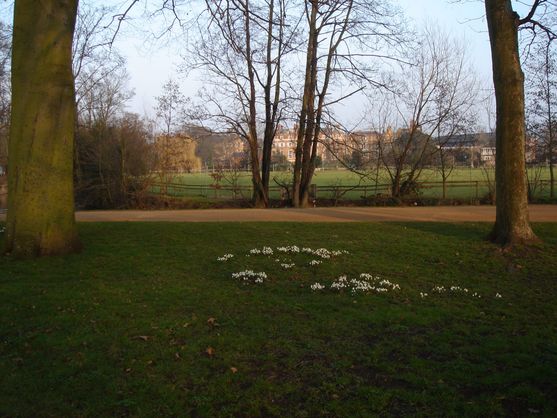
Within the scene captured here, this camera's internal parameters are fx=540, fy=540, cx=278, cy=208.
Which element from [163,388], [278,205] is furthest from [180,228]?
[278,205]

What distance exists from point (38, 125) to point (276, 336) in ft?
20.7

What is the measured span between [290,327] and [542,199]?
802 inches

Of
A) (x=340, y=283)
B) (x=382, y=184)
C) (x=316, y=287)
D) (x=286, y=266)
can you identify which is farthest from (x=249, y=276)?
(x=382, y=184)

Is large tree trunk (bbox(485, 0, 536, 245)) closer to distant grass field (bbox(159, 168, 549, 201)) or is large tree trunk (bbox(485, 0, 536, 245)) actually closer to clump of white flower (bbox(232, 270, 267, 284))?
clump of white flower (bbox(232, 270, 267, 284))

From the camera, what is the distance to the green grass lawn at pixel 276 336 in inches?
166

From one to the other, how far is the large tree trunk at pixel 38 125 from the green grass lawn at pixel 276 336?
2.20 ft

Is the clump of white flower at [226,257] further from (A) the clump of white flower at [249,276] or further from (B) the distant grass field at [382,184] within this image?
(B) the distant grass field at [382,184]

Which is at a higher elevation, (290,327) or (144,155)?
(144,155)

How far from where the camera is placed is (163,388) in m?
4.44

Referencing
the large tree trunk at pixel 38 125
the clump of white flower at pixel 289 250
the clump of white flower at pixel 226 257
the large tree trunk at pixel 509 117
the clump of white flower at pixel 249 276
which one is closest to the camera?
the clump of white flower at pixel 249 276

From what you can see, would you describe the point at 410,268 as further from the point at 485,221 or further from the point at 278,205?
the point at 278,205

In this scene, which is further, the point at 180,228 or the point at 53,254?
the point at 180,228

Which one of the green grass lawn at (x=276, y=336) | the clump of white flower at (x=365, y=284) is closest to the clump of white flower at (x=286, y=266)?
the green grass lawn at (x=276, y=336)

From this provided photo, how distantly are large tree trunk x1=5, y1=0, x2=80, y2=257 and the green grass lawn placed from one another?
2.20 feet
